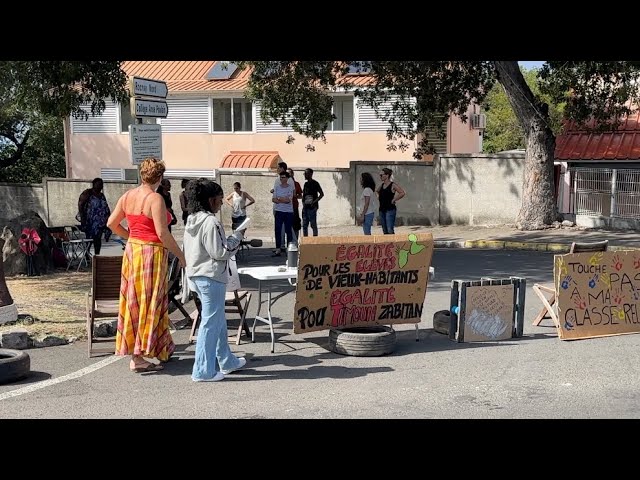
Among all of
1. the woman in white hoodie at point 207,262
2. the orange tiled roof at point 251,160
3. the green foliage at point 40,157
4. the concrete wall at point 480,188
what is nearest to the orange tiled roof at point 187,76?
the orange tiled roof at point 251,160

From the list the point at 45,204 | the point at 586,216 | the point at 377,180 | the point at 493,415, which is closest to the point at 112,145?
the point at 45,204

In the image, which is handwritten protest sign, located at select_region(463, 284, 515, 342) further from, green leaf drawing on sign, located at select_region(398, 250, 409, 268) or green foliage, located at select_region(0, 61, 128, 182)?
green foliage, located at select_region(0, 61, 128, 182)

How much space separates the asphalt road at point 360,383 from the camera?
6.69 metres

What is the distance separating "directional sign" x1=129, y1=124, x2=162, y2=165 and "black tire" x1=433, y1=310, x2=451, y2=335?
165 inches

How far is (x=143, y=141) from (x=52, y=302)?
2622 mm

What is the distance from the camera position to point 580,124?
2250cm

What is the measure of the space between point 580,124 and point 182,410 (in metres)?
18.4

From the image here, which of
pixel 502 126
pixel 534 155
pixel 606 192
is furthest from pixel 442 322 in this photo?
pixel 502 126

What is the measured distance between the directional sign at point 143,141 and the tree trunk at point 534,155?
11.6 meters

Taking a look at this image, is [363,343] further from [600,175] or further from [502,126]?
[502,126]

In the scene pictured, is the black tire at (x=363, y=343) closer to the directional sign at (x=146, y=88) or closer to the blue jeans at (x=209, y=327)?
the blue jeans at (x=209, y=327)

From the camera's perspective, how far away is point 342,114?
3281cm

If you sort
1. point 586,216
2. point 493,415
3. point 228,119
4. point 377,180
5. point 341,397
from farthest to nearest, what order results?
point 228,119, point 377,180, point 586,216, point 341,397, point 493,415

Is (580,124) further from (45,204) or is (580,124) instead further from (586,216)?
(45,204)
